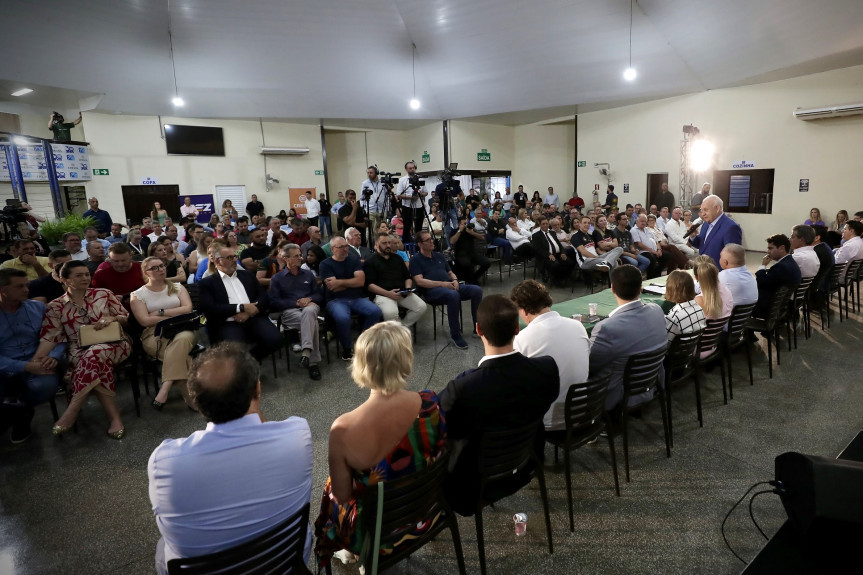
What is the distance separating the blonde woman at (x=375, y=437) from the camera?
60.7 inches

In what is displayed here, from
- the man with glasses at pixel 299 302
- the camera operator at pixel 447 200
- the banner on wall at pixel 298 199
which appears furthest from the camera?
the banner on wall at pixel 298 199

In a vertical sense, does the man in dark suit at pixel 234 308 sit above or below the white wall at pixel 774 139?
below

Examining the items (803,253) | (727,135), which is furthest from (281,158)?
(803,253)

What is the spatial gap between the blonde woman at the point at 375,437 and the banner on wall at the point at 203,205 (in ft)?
42.0

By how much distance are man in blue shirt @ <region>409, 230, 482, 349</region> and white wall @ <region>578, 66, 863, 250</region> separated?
29.7 ft

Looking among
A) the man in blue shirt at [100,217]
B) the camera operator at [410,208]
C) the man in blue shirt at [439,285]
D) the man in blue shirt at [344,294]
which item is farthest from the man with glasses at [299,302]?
the man in blue shirt at [100,217]

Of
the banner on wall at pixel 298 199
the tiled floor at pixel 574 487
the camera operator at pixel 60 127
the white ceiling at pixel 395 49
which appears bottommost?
the tiled floor at pixel 574 487

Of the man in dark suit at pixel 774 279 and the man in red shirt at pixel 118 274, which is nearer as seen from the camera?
the man in red shirt at pixel 118 274

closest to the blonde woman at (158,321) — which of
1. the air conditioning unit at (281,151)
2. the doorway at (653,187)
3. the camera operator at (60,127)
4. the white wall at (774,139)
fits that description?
the camera operator at (60,127)

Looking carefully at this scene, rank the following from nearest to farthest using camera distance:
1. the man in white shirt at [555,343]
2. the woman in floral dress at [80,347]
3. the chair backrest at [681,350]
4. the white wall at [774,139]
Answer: the man in white shirt at [555,343] → the chair backrest at [681,350] → the woman in floral dress at [80,347] → the white wall at [774,139]

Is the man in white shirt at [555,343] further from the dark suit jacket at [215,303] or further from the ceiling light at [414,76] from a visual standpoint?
the ceiling light at [414,76]

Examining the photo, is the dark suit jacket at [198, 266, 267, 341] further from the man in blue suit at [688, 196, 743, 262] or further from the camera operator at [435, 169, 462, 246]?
the camera operator at [435, 169, 462, 246]

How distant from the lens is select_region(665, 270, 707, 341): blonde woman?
3.02 metres

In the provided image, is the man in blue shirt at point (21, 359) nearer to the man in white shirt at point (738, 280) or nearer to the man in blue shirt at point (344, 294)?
the man in blue shirt at point (344, 294)
